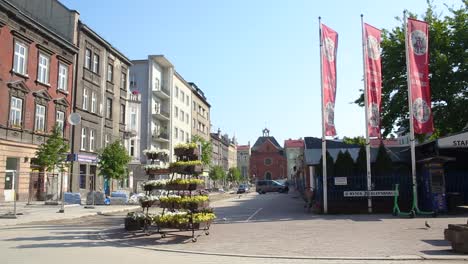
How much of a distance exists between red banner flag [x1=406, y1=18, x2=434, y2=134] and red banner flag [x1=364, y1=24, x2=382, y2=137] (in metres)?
1.59

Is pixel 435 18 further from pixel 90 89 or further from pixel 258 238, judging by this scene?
pixel 90 89

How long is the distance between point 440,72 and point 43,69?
27.2 meters

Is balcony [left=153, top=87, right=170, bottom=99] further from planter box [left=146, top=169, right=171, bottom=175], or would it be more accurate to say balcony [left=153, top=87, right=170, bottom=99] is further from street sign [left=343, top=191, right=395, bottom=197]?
planter box [left=146, top=169, right=171, bottom=175]

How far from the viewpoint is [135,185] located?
51.1 meters

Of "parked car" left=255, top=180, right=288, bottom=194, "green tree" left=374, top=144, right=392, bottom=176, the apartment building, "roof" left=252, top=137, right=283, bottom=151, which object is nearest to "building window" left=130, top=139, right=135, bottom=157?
the apartment building

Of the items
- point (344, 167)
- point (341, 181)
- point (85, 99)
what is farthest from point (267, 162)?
point (341, 181)

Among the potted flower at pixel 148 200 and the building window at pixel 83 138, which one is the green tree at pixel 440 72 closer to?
the potted flower at pixel 148 200

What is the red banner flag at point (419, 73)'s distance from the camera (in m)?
21.5

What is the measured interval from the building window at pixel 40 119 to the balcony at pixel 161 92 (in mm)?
27769

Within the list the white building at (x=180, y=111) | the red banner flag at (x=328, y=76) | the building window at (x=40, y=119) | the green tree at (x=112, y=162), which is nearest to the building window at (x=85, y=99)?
the building window at (x=40, y=119)

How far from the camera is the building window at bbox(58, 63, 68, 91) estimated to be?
36406 millimetres

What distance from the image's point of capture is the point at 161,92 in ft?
205

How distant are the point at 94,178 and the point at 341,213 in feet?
84.5

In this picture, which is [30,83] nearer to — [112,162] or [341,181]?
[112,162]
